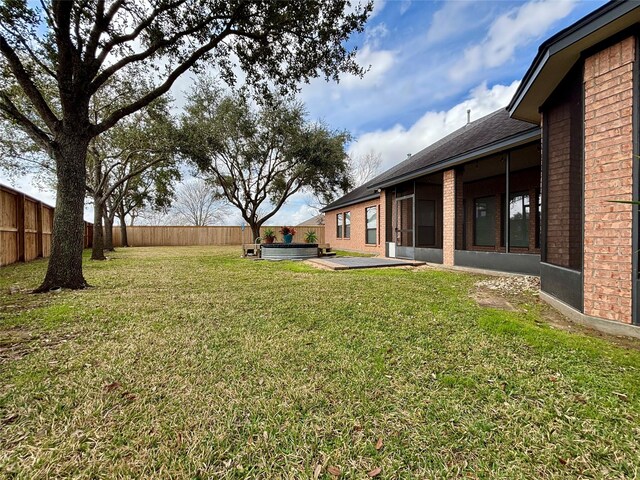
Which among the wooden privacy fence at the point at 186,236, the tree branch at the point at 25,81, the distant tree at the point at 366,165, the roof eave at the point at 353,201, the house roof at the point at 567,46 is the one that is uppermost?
the distant tree at the point at 366,165

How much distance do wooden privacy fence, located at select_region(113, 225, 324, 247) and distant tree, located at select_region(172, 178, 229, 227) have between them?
1056 centimetres

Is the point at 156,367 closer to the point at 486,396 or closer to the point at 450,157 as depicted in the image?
the point at 486,396

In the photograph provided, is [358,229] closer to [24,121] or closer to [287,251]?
[287,251]

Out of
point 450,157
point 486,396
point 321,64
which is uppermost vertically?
point 321,64

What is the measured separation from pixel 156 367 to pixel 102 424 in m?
0.69

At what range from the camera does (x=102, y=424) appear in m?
1.65

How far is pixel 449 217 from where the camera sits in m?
8.29

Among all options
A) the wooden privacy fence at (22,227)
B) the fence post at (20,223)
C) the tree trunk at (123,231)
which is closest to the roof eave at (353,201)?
the wooden privacy fence at (22,227)

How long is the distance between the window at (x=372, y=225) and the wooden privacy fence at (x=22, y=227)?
12.6 m

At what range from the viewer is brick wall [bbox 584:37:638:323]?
3.01 m

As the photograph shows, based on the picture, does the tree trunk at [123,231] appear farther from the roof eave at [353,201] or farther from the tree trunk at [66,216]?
the tree trunk at [66,216]

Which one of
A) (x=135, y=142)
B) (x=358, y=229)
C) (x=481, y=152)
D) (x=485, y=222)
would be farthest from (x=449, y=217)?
(x=135, y=142)

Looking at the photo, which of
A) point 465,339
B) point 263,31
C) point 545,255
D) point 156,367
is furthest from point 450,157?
point 156,367

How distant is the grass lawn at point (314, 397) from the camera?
4.58ft
